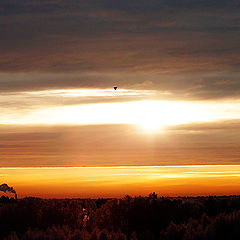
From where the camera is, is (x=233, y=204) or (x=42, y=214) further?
(x=233, y=204)

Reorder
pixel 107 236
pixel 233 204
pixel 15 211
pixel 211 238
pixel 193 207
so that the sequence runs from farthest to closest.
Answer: pixel 233 204 → pixel 193 207 → pixel 15 211 → pixel 107 236 → pixel 211 238

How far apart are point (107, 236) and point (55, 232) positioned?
2618mm

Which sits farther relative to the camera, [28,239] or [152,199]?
[152,199]

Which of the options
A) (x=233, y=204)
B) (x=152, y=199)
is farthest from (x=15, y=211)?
(x=233, y=204)

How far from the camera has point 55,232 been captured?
26.8m

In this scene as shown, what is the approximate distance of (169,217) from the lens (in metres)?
40.4

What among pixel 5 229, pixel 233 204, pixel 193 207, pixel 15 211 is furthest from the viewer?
pixel 233 204

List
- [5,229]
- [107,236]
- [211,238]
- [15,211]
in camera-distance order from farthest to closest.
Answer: [15,211] < [5,229] < [107,236] < [211,238]

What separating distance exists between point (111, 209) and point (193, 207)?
754 cm

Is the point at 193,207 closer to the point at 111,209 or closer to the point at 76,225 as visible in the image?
the point at 111,209

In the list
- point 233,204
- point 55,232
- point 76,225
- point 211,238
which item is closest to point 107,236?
point 55,232

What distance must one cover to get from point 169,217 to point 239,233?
48.2ft

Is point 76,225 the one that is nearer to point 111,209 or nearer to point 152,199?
point 111,209

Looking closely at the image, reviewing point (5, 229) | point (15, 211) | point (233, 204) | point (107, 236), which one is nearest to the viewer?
point (107, 236)
